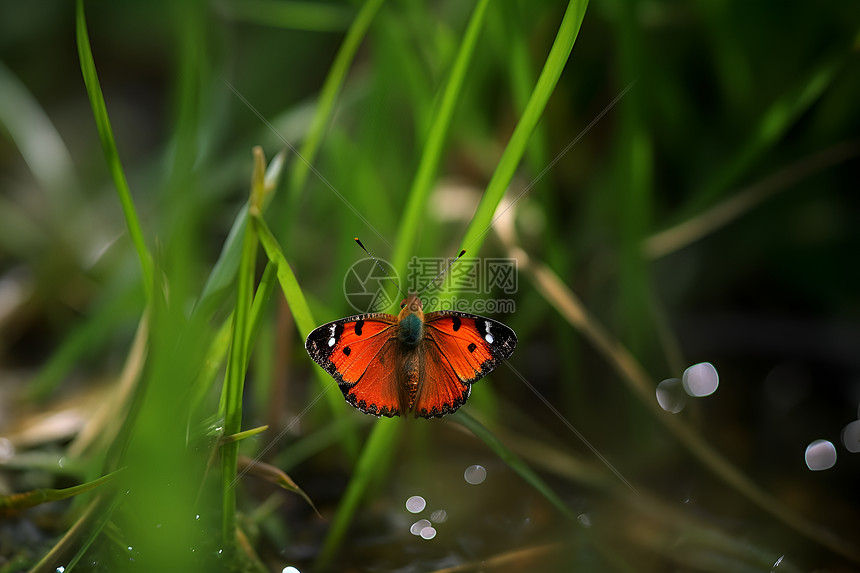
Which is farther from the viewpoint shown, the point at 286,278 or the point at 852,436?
the point at 852,436

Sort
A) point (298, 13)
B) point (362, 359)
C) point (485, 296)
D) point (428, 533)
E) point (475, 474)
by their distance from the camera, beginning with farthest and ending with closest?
point (298, 13), point (485, 296), point (475, 474), point (428, 533), point (362, 359)

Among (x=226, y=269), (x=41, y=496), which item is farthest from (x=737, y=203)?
(x=41, y=496)

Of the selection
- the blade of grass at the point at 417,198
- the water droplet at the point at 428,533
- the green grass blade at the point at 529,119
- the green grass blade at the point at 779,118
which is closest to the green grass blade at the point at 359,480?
the blade of grass at the point at 417,198

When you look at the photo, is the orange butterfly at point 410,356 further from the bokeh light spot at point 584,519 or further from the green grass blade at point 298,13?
the green grass blade at point 298,13

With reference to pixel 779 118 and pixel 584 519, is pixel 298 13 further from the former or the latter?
pixel 584 519

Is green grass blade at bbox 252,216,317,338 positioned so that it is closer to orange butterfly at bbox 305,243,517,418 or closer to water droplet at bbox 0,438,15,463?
orange butterfly at bbox 305,243,517,418

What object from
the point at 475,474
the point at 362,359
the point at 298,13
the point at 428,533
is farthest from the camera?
the point at 298,13
